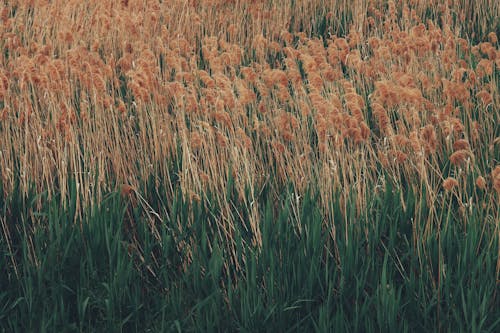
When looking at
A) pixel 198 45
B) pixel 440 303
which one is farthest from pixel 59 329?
pixel 198 45

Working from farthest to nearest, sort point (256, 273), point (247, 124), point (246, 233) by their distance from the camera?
point (247, 124)
point (246, 233)
point (256, 273)

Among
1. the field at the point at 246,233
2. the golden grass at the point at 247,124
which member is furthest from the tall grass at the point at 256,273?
the golden grass at the point at 247,124

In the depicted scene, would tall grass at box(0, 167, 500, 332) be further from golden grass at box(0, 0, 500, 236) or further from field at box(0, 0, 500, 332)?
golden grass at box(0, 0, 500, 236)

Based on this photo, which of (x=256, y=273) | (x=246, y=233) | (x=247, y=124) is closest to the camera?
(x=256, y=273)

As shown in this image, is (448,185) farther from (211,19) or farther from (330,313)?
(211,19)

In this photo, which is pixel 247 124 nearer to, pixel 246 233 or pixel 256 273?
pixel 246 233

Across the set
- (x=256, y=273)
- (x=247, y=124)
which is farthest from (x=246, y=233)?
(x=247, y=124)

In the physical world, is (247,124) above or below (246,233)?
above

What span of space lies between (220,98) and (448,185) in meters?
1.23

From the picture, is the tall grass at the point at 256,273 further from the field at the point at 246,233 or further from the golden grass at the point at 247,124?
the golden grass at the point at 247,124

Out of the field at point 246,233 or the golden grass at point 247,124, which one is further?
the golden grass at point 247,124

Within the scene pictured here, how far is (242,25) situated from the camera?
19.6 ft

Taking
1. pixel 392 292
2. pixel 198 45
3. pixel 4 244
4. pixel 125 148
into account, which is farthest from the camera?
pixel 198 45

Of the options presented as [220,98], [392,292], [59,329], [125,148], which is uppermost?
[220,98]
